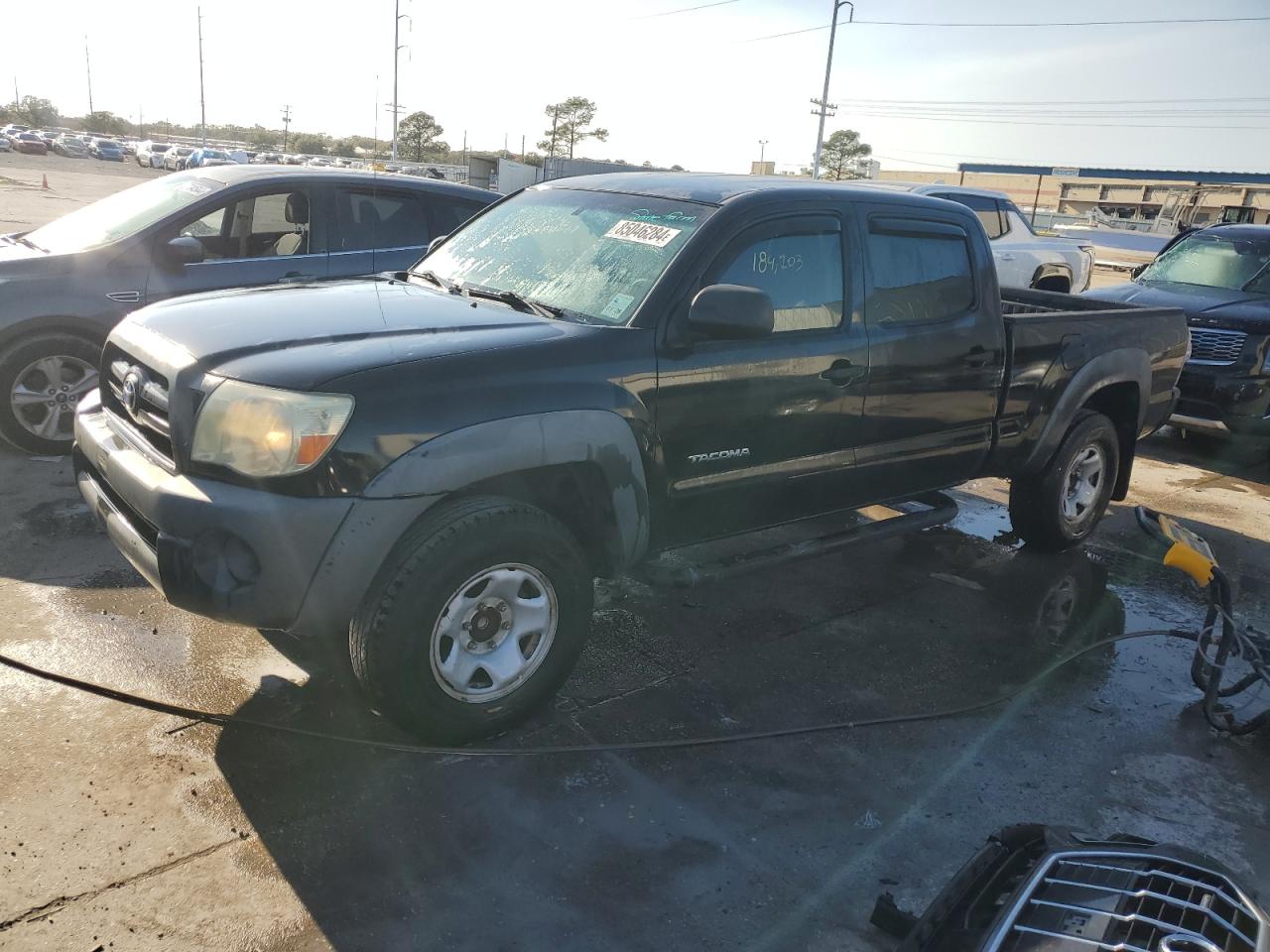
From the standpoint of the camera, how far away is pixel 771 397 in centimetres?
387

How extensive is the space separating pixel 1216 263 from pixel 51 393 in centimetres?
1005

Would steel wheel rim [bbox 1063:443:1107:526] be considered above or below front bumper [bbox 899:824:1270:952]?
below

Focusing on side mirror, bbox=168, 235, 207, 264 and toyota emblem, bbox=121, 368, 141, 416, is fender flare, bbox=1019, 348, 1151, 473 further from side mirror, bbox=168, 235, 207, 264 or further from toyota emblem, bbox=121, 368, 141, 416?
side mirror, bbox=168, 235, 207, 264

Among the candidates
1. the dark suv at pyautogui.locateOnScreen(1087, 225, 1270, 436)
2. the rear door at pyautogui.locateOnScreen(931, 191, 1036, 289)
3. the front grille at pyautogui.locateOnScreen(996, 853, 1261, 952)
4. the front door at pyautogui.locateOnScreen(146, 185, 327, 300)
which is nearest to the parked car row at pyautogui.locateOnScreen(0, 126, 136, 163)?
the rear door at pyautogui.locateOnScreen(931, 191, 1036, 289)

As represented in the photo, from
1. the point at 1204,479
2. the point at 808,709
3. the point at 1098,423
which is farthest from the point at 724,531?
the point at 1204,479

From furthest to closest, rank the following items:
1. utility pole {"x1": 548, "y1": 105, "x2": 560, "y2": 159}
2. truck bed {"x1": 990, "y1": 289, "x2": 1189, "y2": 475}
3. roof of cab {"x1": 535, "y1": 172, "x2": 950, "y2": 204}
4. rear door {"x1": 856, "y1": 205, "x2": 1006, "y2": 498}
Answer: utility pole {"x1": 548, "y1": 105, "x2": 560, "y2": 159} → truck bed {"x1": 990, "y1": 289, "x2": 1189, "y2": 475} → rear door {"x1": 856, "y1": 205, "x2": 1006, "y2": 498} → roof of cab {"x1": 535, "y1": 172, "x2": 950, "y2": 204}

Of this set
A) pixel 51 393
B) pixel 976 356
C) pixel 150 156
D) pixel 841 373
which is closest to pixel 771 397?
pixel 841 373

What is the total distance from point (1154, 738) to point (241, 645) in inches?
142

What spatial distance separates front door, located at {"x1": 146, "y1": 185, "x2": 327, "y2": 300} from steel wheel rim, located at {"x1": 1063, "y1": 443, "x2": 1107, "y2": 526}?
15.6 feet

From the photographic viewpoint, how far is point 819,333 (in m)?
4.05

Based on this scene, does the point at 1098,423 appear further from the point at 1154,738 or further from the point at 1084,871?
the point at 1084,871

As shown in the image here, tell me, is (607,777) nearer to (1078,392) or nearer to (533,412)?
(533,412)

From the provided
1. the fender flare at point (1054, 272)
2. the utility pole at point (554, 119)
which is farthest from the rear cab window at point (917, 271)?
the utility pole at point (554, 119)

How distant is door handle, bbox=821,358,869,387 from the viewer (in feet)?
13.3
